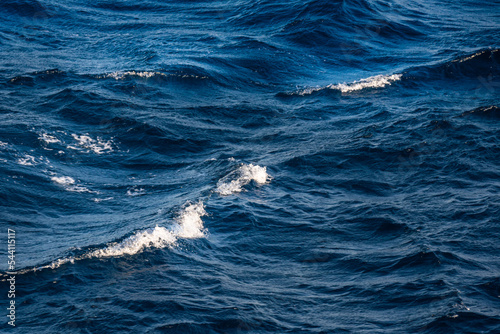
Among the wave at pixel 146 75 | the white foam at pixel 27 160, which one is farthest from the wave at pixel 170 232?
the wave at pixel 146 75

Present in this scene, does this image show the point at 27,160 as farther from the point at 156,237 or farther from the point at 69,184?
the point at 156,237

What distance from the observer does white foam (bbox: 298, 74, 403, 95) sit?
18.7 m

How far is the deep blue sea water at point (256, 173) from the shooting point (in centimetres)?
824

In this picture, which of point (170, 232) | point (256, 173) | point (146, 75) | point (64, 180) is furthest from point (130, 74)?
point (170, 232)

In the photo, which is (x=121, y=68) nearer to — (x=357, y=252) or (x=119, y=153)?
(x=119, y=153)

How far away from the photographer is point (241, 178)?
12.7 m

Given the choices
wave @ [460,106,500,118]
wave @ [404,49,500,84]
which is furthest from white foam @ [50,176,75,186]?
wave @ [404,49,500,84]

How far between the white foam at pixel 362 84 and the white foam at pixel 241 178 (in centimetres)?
612

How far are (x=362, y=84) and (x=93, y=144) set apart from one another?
28.9 ft

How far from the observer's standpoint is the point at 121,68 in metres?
20.6

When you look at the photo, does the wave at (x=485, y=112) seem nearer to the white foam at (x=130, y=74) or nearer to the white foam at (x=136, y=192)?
the white foam at (x=136, y=192)

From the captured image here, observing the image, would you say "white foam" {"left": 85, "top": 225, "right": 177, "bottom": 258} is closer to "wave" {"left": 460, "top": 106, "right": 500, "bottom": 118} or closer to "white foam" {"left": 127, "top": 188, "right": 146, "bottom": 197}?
"white foam" {"left": 127, "top": 188, "right": 146, "bottom": 197}

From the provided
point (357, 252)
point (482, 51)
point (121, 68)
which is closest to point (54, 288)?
point (357, 252)

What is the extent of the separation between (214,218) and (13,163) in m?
5.47
